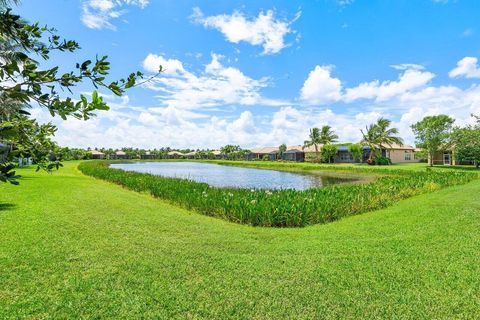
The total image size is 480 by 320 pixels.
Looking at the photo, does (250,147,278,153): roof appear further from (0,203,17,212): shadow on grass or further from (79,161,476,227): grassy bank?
(0,203,17,212): shadow on grass

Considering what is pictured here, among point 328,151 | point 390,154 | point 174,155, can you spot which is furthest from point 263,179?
point 174,155

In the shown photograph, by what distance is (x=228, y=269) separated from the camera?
6082 millimetres

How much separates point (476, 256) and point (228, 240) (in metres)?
5.66

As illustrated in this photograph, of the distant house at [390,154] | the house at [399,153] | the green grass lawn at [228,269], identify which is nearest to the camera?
the green grass lawn at [228,269]

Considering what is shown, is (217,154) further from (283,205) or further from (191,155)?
(283,205)

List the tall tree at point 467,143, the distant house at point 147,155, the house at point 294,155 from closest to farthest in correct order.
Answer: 1. the tall tree at point 467,143
2. the house at point 294,155
3. the distant house at point 147,155

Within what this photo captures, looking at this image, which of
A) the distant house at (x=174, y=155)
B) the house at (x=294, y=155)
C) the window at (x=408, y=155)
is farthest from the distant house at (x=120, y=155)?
the window at (x=408, y=155)

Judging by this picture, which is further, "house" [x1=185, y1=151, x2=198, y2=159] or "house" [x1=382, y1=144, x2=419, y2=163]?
"house" [x1=185, y1=151, x2=198, y2=159]

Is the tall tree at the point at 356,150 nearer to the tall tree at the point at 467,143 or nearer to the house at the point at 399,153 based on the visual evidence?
the house at the point at 399,153

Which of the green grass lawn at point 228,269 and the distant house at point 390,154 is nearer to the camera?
the green grass lawn at point 228,269

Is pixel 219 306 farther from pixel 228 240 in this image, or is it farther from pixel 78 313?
pixel 228 240

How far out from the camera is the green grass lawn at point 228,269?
4.68 meters

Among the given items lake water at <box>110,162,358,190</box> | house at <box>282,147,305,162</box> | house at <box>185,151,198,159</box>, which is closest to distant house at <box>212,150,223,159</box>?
house at <box>185,151,198,159</box>

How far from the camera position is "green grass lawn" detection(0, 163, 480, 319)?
4.68 m
